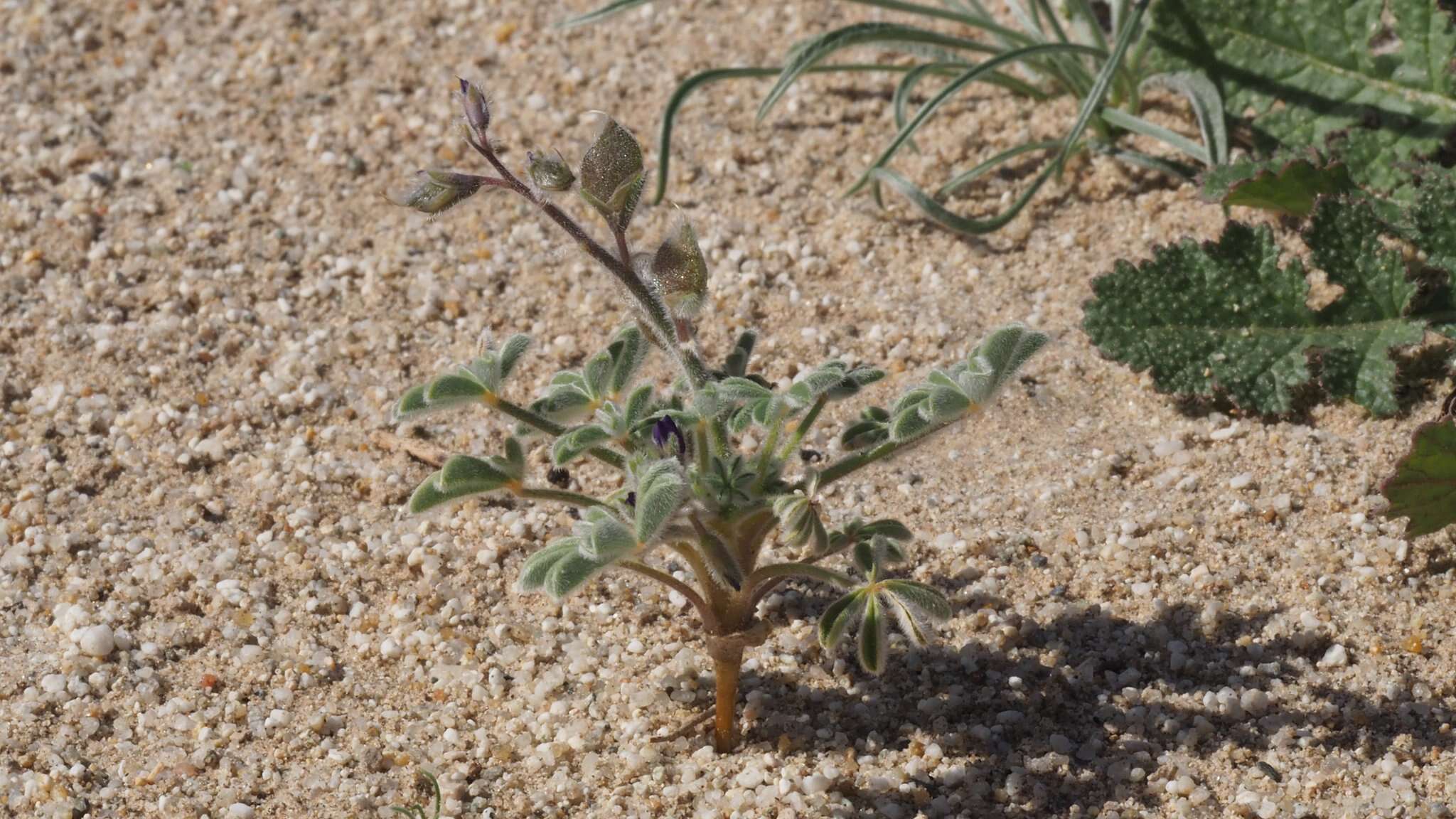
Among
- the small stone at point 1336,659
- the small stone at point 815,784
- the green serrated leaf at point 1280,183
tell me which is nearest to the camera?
the small stone at point 815,784

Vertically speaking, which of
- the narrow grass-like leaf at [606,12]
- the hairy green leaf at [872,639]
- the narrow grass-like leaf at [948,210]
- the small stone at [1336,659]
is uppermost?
the narrow grass-like leaf at [606,12]

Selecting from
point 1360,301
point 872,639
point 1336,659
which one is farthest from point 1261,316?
point 872,639

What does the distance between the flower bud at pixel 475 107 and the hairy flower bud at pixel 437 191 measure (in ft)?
0.20

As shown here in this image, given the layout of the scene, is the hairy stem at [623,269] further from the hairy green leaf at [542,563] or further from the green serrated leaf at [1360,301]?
the green serrated leaf at [1360,301]

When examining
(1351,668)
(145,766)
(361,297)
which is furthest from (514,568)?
(1351,668)

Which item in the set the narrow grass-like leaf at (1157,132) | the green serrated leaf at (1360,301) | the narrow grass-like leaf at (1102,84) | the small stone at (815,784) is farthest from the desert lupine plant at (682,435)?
the narrow grass-like leaf at (1157,132)

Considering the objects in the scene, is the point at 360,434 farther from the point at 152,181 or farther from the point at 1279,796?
the point at 1279,796

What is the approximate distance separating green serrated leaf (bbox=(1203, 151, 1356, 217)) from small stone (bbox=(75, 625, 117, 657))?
7.21 feet

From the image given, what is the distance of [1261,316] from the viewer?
2994mm

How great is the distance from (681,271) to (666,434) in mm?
248

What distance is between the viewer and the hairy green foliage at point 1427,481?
2.47 metres

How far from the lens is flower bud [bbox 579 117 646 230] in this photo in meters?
2.01

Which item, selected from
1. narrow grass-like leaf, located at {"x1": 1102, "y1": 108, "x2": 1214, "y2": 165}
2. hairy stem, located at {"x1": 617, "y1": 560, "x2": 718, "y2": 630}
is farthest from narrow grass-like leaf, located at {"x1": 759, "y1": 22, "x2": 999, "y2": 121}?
hairy stem, located at {"x1": 617, "y1": 560, "x2": 718, "y2": 630}

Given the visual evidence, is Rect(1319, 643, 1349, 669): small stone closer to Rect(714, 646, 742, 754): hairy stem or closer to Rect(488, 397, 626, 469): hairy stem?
Rect(714, 646, 742, 754): hairy stem
